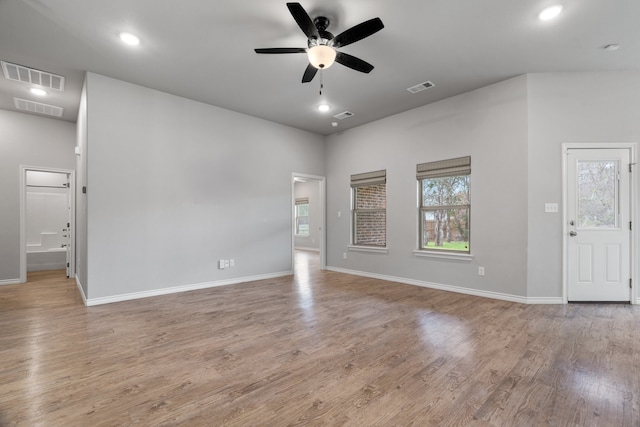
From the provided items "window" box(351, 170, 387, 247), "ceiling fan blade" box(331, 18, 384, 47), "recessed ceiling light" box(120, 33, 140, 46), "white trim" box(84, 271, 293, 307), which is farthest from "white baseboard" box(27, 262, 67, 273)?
"ceiling fan blade" box(331, 18, 384, 47)

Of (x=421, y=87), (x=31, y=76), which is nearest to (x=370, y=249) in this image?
(x=421, y=87)

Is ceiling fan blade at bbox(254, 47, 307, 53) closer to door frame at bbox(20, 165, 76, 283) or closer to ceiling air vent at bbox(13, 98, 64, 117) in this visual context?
ceiling air vent at bbox(13, 98, 64, 117)

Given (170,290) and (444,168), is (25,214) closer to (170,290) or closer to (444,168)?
(170,290)

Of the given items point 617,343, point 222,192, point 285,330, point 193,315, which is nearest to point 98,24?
point 222,192

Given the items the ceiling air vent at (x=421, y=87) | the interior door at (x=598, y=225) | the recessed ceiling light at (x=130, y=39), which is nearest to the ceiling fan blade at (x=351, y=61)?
the ceiling air vent at (x=421, y=87)

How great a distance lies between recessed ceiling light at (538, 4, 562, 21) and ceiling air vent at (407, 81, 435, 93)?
1.50m

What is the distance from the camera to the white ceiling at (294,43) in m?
2.71

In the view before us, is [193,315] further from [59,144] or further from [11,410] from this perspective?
[59,144]

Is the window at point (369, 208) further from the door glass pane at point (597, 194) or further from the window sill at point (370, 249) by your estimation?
the door glass pane at point (597, 194)

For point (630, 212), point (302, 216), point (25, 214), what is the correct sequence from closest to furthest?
point (630, 212) → point (25, 214) → point (302, 216)

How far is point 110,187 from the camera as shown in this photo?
159 inches

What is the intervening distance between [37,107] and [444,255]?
24.1 feet

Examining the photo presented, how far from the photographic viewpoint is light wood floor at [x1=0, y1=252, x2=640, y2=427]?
174 cm

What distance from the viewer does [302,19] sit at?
96.4 inches
